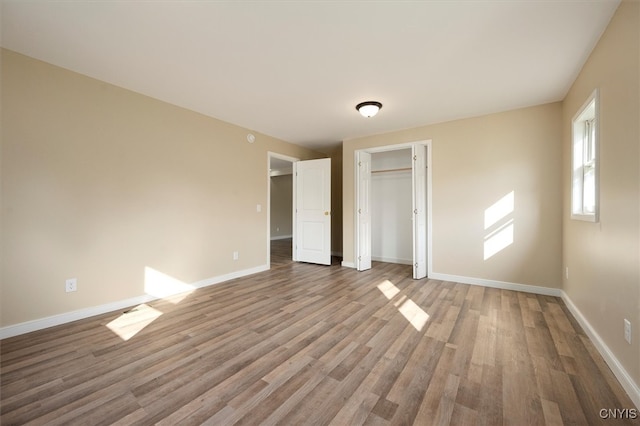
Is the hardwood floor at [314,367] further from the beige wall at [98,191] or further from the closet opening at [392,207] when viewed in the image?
the closet opening at [392,207]

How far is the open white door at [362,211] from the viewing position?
4793mm

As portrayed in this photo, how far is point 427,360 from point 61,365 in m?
2.68

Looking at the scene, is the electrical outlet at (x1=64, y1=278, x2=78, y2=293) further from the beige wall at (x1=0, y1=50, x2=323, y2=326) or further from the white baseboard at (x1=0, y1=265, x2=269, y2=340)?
the white baseboard at (x1=0, y1=265, x2=269, y2=340)

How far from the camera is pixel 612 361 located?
1800mm

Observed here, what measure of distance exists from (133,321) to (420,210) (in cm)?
403

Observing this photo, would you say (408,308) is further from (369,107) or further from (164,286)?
(164,286)

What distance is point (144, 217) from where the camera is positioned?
3133 mm

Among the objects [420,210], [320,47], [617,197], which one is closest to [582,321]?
[617,197]

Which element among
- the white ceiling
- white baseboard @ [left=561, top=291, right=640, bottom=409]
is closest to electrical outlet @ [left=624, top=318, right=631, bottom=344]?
white baseboard @ [left=561, top=291, right=640, bottom=409]

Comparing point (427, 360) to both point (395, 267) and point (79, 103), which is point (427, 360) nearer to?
point (395, 267)

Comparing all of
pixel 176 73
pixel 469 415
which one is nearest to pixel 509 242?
pixel 469 415

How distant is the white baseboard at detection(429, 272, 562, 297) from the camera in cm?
337

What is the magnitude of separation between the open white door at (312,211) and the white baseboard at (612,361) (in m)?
3.55

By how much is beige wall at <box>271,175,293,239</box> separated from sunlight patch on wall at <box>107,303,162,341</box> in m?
6.61
